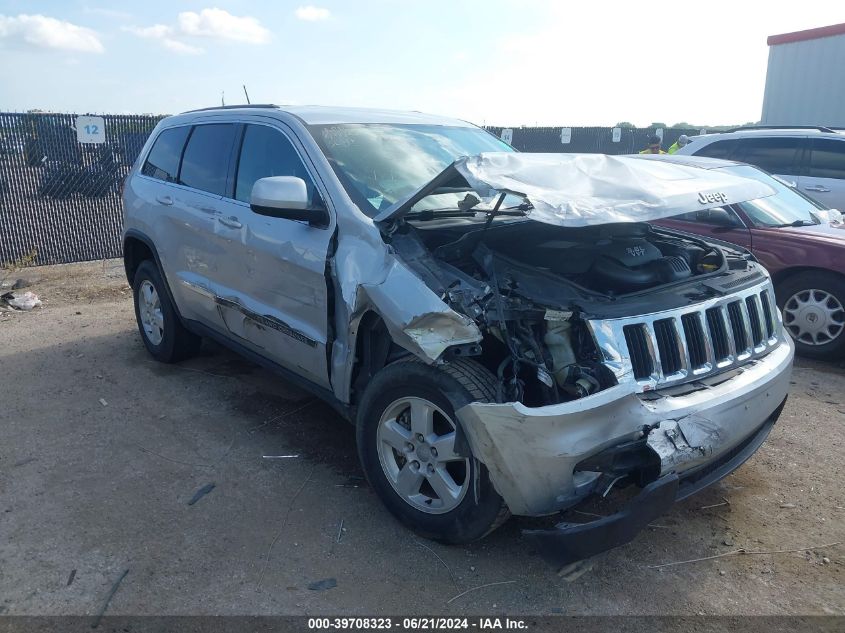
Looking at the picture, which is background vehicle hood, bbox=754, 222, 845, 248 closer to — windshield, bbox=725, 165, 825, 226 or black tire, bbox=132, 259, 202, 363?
windshield, bbox=725, 165, 825, 226

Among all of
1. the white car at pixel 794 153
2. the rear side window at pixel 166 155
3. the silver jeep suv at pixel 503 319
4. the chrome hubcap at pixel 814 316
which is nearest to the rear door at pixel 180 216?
the rear side window at pixel 166 155

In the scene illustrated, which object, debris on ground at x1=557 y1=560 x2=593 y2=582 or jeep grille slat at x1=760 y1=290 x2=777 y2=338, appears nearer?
debris on ground at x1=557 y1=560 x2=593 y2=582

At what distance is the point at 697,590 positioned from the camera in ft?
9.33

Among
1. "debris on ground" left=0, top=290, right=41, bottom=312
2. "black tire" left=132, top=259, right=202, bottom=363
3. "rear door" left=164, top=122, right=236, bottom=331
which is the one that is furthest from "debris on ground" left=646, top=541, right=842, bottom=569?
"debris on ground" left=0, top=290, right=41, bottom=312

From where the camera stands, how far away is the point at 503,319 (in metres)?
2.76

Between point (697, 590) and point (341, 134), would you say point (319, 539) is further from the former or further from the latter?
point (341, 134)

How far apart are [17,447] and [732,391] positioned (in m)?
4.02

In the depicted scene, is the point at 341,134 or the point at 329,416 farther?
the point at 329,416

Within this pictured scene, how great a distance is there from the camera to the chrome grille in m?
2.70

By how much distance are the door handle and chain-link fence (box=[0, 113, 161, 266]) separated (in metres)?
6.19

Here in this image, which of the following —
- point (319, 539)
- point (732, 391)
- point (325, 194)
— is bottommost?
point (319, 539)

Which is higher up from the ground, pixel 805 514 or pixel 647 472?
pixel 647 472

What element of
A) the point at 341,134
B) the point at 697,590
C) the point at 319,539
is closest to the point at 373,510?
the point at 319,539

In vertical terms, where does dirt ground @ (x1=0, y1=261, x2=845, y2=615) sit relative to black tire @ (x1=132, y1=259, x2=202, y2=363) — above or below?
below
